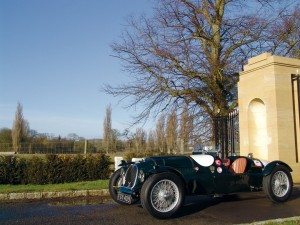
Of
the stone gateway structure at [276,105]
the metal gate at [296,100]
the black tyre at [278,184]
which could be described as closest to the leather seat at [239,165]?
the black tyre at [278,184]

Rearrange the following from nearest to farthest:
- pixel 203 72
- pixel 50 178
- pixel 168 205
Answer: pixel 168 205 < pixel 50 178 < pixel 203 72

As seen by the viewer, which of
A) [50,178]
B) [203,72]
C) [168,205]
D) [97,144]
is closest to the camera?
[168,205]

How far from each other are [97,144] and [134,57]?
6.76 metres

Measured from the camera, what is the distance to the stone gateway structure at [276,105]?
1343 cm

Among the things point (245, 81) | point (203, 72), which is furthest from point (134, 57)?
point (245, 81)

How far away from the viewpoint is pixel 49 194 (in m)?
11.2

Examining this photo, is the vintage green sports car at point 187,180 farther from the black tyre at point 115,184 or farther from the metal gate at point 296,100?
the metal gate at point 296,100

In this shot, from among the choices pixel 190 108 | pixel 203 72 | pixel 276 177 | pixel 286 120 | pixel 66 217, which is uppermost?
pixel 203 72

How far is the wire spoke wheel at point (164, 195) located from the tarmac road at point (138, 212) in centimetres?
24

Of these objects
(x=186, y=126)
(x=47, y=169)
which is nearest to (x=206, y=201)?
(x=47, y=169)

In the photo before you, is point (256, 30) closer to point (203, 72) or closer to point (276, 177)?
point (203, 72)

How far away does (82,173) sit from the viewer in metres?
15.4

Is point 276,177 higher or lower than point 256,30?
lower

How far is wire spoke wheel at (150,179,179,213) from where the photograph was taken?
25.3ft
